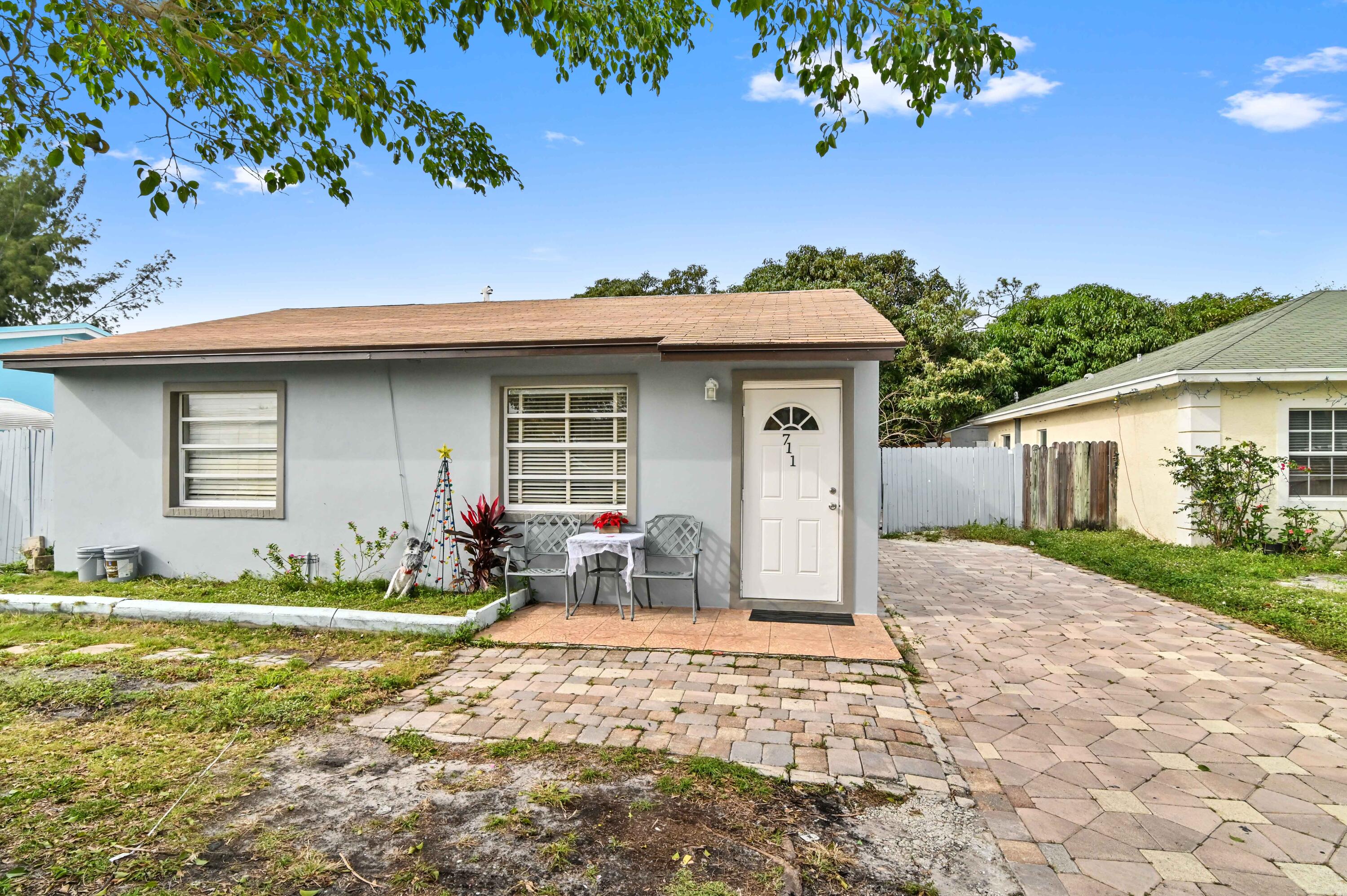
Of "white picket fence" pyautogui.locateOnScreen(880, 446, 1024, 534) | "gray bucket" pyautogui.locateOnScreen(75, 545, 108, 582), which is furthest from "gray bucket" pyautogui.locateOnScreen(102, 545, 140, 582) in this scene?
"white picket fence" pyautogui.locateOnScreen(880, 446, 1024, 534)

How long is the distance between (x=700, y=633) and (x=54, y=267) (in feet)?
103

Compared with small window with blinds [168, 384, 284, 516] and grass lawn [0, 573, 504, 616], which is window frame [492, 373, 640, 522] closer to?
grass lawn [0, 573, 504, 616]

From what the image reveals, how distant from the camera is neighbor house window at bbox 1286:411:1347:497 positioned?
9.60 meters

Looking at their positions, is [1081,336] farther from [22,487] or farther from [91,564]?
[22,487]

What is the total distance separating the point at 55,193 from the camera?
24625mm

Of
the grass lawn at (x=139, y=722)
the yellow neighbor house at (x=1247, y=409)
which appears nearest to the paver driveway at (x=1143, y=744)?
the grass lawn at (x=139, y=722)

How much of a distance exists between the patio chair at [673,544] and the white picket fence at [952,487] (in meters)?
7.73

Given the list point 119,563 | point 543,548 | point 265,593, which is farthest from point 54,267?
point 543,548

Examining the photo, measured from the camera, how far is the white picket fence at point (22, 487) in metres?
9.03

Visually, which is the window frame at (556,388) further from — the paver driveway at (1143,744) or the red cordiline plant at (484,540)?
the paver driveway at (1143,744)

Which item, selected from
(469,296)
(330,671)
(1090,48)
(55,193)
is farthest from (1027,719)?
(55,193)

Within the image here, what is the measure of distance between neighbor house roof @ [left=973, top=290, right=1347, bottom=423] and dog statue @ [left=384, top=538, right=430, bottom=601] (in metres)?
10.7

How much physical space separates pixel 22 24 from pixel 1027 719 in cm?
718

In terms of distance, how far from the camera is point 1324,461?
965 centimetres
